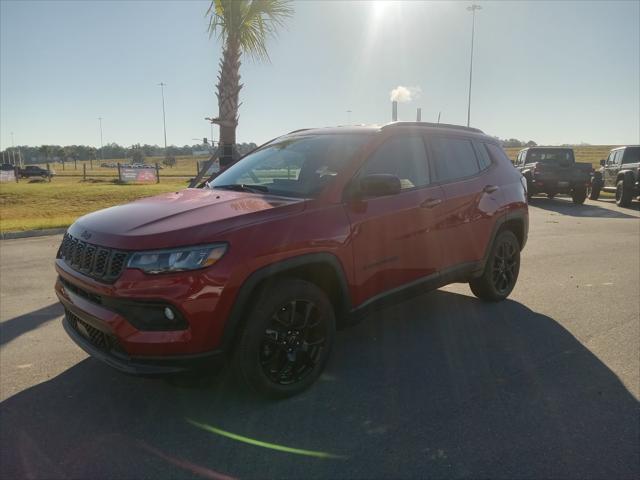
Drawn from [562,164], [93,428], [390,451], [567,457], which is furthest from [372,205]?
[562,164]

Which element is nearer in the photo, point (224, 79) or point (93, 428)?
point (93, 428)

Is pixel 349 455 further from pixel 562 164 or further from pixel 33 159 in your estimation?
pixel 33 159

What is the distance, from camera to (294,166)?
3895 mm

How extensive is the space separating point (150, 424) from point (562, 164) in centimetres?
1769

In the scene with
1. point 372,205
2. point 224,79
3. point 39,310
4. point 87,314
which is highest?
point 224,79

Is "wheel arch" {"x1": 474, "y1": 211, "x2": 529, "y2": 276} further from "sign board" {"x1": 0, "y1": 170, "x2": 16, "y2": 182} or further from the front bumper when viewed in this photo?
"sign board" {"x1": 0, "y1": 170, "x2": 16, "y2": 182}

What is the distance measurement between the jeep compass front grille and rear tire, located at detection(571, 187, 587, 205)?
A: 1781cm

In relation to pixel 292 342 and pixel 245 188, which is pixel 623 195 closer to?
pixel 245 188

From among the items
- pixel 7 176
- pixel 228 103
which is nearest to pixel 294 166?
pixel 228 103

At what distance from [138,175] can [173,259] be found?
29.8m

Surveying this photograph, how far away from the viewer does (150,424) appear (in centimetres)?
286

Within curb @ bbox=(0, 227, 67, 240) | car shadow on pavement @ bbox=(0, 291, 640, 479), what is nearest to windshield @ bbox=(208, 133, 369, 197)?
car shadow on pavement @ bbox=(0, 291, 640, 479)

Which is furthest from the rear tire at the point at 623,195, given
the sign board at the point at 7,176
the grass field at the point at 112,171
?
the sign board at the point at 7,176

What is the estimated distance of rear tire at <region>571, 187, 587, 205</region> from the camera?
1717 cm
